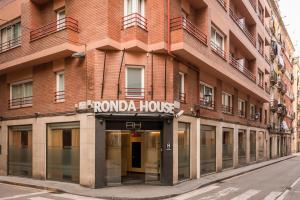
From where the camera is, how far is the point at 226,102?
1000 inches

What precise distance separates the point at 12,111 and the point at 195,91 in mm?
10308

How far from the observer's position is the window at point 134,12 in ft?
52.6

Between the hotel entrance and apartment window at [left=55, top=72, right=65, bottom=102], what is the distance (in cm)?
324

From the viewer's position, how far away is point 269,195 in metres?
14.7

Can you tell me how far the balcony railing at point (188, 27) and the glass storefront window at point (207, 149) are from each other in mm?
5096

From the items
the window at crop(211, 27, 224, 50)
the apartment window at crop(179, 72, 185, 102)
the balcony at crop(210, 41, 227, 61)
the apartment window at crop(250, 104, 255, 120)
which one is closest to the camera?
the apartment window at crop(179, 72, 185, 102)

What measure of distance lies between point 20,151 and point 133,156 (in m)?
6.44

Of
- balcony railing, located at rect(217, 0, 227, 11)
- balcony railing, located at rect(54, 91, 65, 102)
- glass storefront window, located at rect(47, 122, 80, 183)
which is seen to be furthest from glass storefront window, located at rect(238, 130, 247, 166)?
balcony railing, located at rect(54, 91, 65, 102)

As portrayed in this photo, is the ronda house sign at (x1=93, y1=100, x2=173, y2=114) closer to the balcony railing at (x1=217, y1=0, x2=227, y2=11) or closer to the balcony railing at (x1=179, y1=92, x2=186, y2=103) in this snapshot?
the balcony railing at (x1=179, y1=92, x2=186, y2=103)

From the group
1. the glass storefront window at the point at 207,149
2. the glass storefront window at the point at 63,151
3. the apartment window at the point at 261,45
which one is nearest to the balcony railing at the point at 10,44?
the glass storefront window at the point at 63,151

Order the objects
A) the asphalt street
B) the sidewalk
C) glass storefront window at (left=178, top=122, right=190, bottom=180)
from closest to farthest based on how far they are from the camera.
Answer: the sidewalk
the asphalt street
glass storefront window at (left=178, top=122, right=190, bottom=180)

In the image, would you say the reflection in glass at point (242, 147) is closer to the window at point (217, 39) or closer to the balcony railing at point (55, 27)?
the window at point (217, 39)

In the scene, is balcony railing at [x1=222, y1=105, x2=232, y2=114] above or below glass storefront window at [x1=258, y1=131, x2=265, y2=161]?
above

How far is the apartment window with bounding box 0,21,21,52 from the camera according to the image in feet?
65.0
